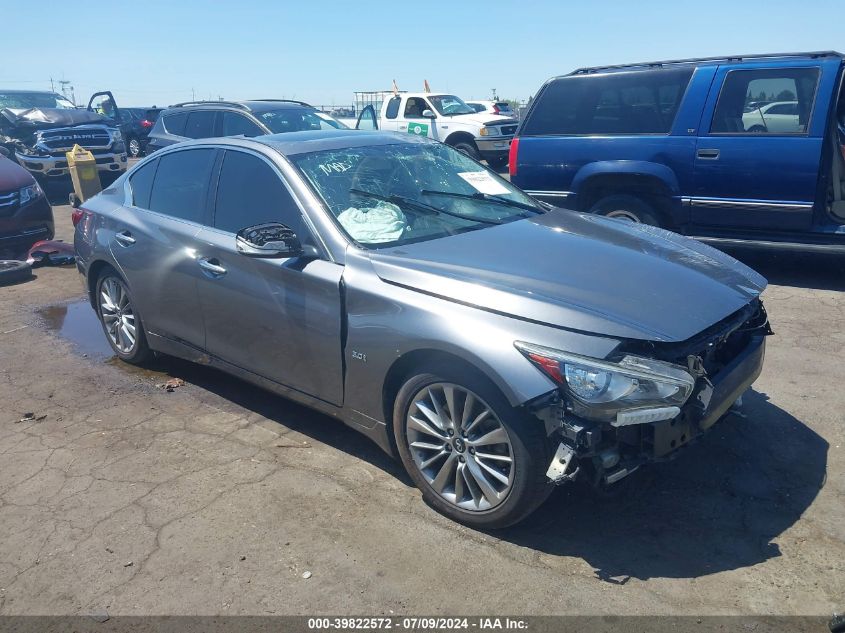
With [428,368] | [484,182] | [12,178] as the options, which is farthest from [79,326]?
[428,368]

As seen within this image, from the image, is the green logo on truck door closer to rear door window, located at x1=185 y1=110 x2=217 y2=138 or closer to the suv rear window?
rear door window, located at x1=185 y1=110 x2=217 y2=138

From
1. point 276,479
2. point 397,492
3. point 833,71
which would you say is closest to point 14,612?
point 276,479

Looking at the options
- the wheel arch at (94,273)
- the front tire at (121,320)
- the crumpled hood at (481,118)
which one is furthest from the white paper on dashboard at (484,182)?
the crumpled hood at (481,118)

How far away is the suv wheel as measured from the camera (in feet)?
24.0

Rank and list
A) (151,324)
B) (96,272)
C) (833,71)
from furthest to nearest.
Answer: (833,71) → (96,272) → (151,324)

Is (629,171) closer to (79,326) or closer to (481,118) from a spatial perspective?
(79,326)

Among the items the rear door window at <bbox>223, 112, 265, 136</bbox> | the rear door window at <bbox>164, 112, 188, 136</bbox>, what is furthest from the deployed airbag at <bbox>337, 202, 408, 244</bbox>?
the rear door window at <bbox>164, 112, 188, 136</bbox>

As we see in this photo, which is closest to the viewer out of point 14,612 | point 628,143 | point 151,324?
point 14,612

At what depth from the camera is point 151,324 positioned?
16.6 feet

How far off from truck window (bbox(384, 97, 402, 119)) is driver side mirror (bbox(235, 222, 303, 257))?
49.4 feet

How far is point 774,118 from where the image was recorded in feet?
22.0

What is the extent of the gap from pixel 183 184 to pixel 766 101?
5.19 metres

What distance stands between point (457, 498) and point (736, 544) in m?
1.19

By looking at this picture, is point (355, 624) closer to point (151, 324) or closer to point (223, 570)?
point (223, 570)
